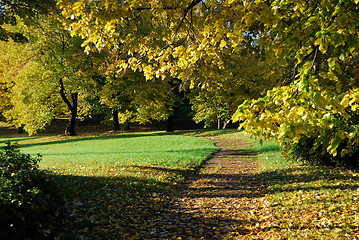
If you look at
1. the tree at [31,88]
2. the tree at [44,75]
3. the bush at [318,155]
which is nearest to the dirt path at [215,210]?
the bush at [318,155]

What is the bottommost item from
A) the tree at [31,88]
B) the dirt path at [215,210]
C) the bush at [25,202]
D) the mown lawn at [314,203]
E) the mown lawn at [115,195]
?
the dirt path at [215,210]

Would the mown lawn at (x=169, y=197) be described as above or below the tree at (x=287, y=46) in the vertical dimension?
below

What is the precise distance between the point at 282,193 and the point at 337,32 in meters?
5.04

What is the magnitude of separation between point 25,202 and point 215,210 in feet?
12.9

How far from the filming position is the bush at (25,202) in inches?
130

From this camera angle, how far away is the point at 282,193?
263 inches

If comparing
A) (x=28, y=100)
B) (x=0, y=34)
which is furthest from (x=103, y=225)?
(x=28, y=100)

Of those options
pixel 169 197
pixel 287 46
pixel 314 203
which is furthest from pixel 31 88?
pixel 287 46

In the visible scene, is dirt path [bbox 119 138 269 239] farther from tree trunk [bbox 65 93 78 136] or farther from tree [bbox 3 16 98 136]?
tree trunk [bbox 65 93 78 136]

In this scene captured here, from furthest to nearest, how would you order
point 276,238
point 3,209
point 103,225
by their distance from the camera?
1. point 103,225
2. point 276,238
3. point 3,209

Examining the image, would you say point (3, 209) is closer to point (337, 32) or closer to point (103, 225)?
point (103, 225)

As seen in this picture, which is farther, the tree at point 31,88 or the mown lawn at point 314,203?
the tree at point 31,88

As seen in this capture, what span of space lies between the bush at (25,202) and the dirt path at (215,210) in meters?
1.67

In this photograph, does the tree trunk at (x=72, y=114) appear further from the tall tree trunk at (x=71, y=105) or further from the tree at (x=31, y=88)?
the tree at (x=31, y=88)
